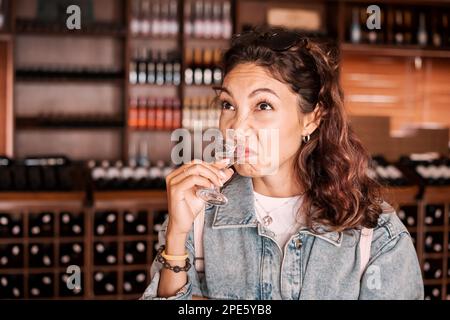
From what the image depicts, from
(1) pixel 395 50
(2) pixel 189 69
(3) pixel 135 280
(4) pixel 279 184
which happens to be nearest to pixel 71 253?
(3) pixel 135 280

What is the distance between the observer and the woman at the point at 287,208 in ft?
4.63

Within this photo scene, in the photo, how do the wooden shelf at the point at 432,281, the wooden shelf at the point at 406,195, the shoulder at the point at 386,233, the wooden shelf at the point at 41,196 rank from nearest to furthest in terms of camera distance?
the shoulder at the point at 386,233 < the wooden shelf at the point at 41,196 < the wooden shelf at the point at 406,195 < the wooden shelf at the point at 432,281

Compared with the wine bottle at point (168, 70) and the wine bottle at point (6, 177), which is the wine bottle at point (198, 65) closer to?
the wine bottle at point (168, 70)

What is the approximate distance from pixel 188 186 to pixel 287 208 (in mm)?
326

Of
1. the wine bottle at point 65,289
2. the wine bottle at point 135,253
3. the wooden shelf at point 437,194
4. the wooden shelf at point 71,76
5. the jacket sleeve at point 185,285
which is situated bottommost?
the wine bottle at point 65,289

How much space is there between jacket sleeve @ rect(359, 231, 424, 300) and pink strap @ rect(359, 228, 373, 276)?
0.01m

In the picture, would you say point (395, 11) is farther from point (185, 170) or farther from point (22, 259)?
point (185, 170)

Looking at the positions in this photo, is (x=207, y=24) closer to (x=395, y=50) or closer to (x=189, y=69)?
(x=189, y=69)

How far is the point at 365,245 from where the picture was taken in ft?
4.85

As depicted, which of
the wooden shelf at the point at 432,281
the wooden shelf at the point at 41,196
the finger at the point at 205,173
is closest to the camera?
the finger at the point at 205,173

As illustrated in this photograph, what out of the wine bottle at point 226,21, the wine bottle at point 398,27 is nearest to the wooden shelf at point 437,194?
the wine bottle at point 398,27

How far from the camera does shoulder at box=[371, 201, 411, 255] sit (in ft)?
4.79

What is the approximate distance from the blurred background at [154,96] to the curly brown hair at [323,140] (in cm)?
221

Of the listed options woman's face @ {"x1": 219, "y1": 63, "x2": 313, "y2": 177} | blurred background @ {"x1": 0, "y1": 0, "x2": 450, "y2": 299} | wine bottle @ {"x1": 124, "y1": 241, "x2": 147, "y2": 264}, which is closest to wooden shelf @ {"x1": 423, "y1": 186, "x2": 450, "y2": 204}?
blurred background @ {"x1": 0, "y1": 0, "x2": 450, "y2": 299}
